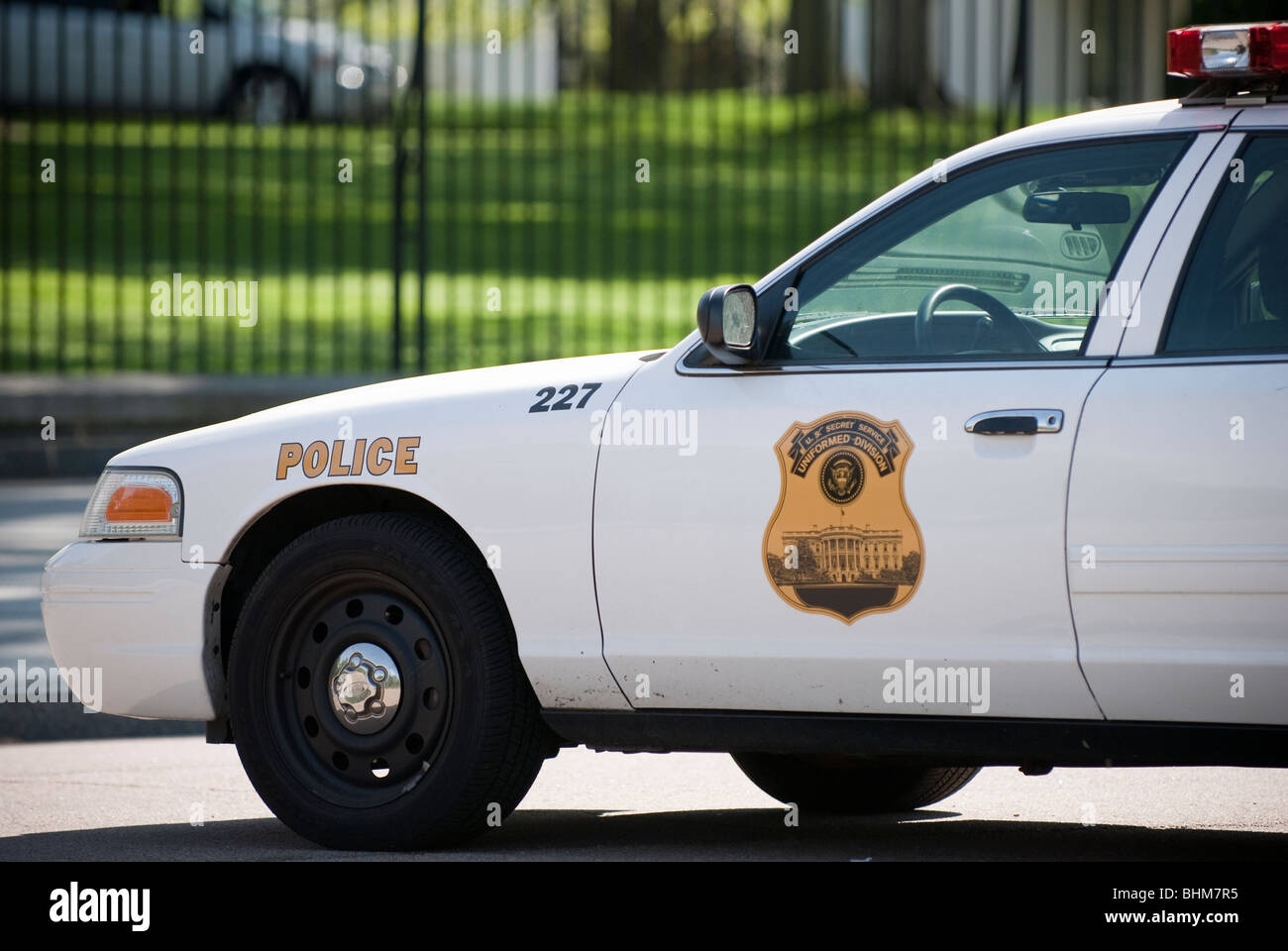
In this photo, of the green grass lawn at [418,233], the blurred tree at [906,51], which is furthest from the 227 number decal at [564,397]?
the blurred tree at [906,51]

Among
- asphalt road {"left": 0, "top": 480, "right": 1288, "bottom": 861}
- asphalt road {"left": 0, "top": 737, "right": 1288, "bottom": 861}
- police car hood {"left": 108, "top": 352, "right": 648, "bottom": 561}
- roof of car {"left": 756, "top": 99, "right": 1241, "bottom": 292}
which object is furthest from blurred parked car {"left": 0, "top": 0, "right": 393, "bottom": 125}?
roof of car {"left": 756, "top": 99, "right": 1241, "bottom": 292}

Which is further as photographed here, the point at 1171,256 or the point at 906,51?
the point at 906,51

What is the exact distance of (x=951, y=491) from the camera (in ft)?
15.1

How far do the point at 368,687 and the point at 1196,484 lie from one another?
208 cm

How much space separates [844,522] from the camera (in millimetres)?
4684

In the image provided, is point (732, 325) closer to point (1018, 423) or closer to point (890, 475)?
point (890, 475)

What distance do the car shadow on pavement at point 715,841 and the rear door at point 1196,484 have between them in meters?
0.93

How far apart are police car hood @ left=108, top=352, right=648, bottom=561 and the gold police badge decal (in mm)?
512

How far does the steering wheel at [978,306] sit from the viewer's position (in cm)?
487

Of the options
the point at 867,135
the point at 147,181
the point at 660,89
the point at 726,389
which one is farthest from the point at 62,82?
the point at 726,389

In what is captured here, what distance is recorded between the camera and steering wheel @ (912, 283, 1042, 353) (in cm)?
487

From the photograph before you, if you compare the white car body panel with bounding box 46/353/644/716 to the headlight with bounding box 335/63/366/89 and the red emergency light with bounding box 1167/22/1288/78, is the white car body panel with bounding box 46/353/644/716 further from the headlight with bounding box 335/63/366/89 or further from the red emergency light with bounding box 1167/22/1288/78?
the headlight with bounding box 335/63/366/89

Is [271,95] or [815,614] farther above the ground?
[271,95]

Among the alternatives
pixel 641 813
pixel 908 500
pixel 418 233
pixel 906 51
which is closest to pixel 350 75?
pixel 418 233
